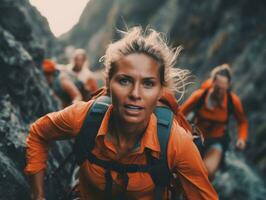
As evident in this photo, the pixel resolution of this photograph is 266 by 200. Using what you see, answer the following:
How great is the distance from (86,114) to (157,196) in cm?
98

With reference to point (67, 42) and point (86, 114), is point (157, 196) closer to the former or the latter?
point (86, 114)

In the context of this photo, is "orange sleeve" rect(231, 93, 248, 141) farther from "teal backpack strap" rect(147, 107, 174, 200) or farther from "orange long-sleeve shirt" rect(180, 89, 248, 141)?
"teal backpack strap" rect(147, 107, 174, 200)

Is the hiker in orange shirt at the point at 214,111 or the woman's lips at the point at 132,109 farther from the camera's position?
the hiker in orange shirt at the point at 214,111

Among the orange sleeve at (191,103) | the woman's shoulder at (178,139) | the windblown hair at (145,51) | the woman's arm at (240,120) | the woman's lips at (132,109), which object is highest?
the windblown hair at (145,51)

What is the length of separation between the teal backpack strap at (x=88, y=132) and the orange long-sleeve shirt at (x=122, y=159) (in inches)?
1.8

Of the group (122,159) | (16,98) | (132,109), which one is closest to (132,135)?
(122,159)

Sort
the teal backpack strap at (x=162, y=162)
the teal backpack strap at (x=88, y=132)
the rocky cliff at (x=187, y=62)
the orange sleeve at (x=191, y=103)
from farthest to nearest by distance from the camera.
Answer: the orange sleeve at (x=191, y=103) < the rocky cliff at (x=187, y=62) < the teal backpack strap at (x=88, y=132) < the teal backpack strap at (x=162, y=162)

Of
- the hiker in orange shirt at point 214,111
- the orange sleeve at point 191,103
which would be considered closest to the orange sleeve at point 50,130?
the orange sleeve at point 191,103

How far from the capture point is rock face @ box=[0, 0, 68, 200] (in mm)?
4602

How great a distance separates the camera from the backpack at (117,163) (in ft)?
12.4

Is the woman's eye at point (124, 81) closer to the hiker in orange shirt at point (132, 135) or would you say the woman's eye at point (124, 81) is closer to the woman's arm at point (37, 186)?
the hiker in orange shirt at point (132, 135)

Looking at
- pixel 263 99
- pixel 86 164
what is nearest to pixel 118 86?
pixel 86 164

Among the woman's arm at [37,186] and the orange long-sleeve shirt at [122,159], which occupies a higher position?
the orange long-sleeve shirt at [122,159]

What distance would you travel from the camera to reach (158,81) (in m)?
3.81
